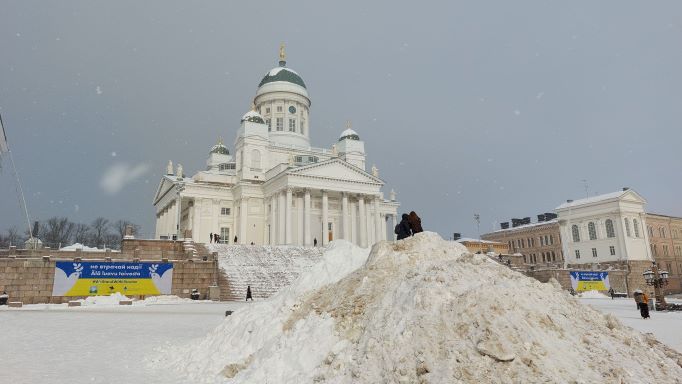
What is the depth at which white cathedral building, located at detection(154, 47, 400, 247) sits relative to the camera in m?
51.5

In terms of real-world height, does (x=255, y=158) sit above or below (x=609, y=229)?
above

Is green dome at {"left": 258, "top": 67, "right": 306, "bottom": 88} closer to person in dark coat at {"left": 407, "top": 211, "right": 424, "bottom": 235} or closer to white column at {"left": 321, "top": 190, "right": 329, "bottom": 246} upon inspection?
white column at {"left": 321, "top": 190, "right": 329, "bottom": 246}

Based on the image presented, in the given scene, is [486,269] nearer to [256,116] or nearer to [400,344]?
[400,344]

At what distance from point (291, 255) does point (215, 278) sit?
9.54 meters

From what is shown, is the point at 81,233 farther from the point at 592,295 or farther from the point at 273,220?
the point at 592,295

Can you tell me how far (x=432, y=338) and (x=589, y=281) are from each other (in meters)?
43.4

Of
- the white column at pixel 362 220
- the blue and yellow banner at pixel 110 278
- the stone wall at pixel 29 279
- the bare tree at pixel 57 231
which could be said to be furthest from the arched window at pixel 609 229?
the bare tree at pixel 57 231

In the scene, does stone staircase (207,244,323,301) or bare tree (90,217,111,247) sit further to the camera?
bare tree (90,217,111,247)

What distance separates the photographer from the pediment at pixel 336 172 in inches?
2033

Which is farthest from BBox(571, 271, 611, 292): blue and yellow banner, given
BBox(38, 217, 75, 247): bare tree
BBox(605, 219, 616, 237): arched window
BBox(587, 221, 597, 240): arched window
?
BBox(38, 217, 75, 247): bare tree

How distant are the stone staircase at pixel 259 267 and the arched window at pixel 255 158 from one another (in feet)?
63.0

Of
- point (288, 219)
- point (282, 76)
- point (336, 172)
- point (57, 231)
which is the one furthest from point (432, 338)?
point (57, 231)

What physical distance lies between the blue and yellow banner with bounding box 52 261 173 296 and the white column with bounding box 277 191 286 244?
21.2 metres

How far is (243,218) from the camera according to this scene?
53.5 m
